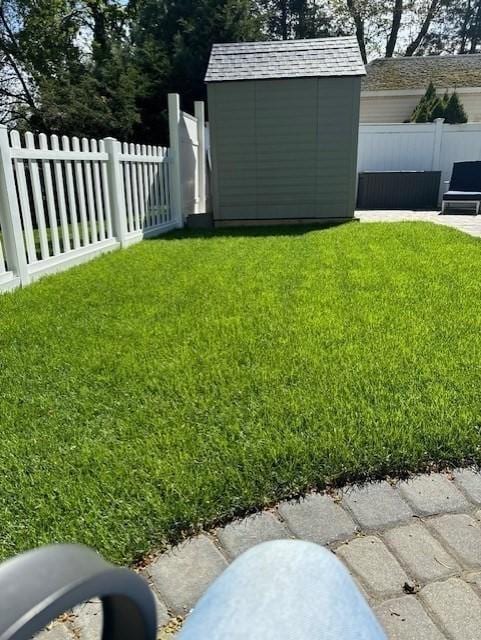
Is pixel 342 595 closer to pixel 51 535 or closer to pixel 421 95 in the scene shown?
pixel 51 535

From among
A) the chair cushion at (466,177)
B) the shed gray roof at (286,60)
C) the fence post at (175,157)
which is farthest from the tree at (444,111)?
the fence post at (175,157)

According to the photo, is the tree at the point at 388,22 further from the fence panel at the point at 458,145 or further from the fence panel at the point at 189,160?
the fence panel at the point at 189,160

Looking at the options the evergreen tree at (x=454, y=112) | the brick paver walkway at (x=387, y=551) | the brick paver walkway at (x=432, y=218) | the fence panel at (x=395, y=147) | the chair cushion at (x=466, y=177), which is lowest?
the brick paver walkway at (x=432, y=218)

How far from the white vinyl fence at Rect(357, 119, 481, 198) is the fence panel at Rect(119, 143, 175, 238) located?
713 centimetres

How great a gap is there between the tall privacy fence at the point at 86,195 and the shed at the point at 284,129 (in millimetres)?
883

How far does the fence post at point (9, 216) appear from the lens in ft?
14.2

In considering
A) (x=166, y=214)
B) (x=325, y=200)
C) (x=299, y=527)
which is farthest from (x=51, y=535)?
(x=325, y=200)

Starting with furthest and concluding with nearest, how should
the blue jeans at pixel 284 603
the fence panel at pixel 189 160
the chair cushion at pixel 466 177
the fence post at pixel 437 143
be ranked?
the fence post at pixel 437 143 → the chair cushion at pixel 466 177 → the fence panel at pixel 189 160 → the blue jeans at pixel 284 603

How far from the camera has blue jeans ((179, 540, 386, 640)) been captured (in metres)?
0.67

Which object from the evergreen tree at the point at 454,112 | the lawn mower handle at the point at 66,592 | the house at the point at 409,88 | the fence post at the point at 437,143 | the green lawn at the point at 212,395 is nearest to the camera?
the lawn mower handle at the point at 66,592

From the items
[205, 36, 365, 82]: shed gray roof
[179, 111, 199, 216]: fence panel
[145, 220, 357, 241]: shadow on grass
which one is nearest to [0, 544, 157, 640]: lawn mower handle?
[145, 220, 357, 241]: shadow on grass

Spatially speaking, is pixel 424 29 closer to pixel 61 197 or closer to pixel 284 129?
pixel 284 129

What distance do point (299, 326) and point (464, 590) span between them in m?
2.21

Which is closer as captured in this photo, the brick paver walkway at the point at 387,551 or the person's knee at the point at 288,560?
the person's knee at the point at 288,560
